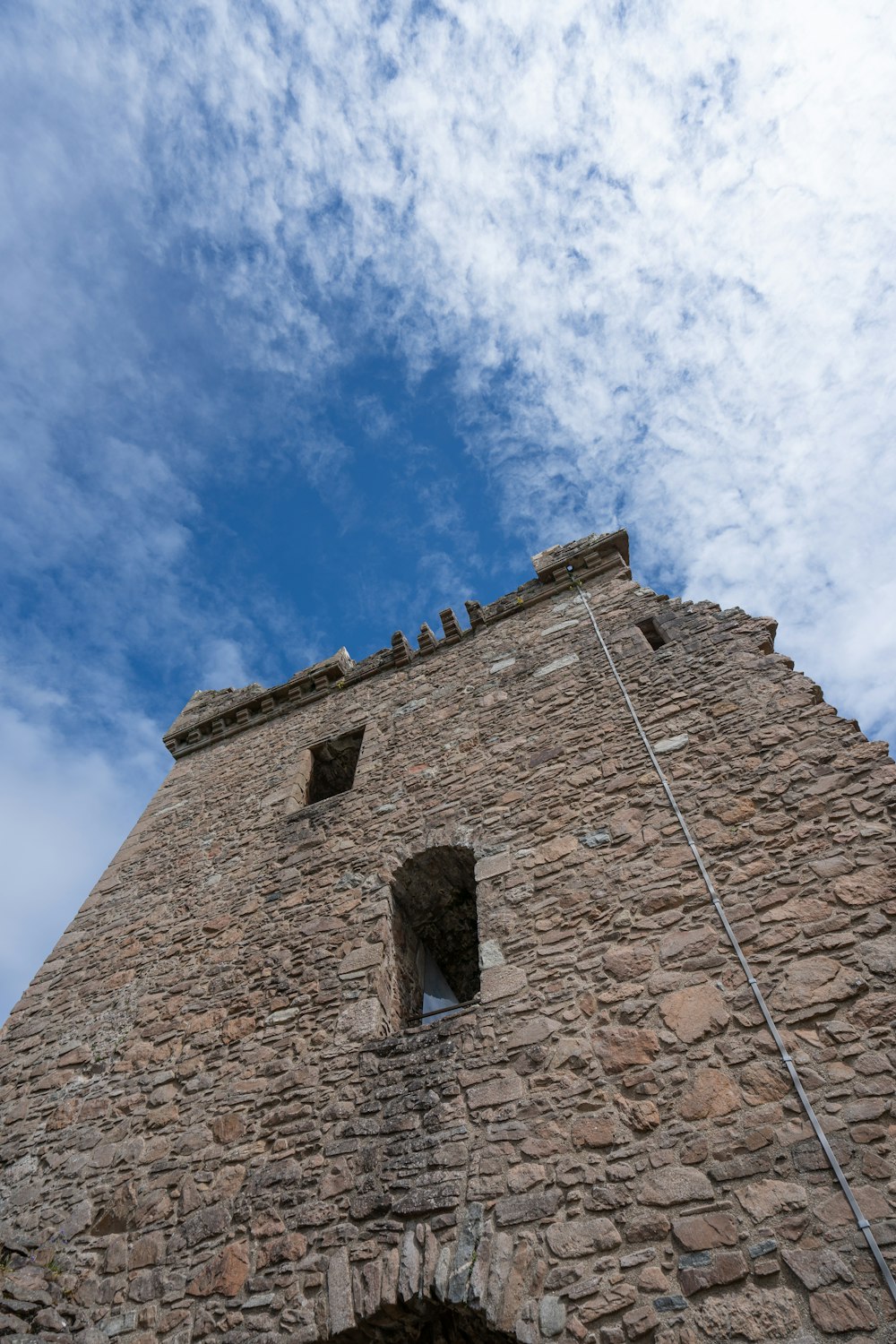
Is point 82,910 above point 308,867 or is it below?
above

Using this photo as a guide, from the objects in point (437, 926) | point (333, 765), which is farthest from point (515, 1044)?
point (333, 765)

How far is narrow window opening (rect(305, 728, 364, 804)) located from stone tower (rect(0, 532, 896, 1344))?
3.43 ft

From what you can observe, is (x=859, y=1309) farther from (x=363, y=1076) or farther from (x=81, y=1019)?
(x=81, y=1019)

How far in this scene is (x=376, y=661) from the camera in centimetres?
950

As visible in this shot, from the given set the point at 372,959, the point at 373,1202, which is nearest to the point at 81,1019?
the point at 372,959

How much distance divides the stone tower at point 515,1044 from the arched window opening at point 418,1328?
2 cm

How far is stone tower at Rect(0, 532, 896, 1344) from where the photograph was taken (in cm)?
335

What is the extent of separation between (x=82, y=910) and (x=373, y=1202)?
17.4 ft

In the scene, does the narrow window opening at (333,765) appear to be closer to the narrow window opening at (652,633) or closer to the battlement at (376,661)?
the battlement at (376,661)

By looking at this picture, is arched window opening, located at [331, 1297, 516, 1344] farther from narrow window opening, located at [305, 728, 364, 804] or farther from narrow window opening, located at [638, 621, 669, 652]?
narrow window opening, located at [305, 728, 364, 804]

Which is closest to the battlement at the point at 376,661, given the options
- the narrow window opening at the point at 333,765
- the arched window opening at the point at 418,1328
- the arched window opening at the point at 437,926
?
the narrow window opening at the point at 333,765

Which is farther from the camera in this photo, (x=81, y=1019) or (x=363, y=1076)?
(x=81, y=1019)

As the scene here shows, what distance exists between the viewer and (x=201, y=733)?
10.5 metres

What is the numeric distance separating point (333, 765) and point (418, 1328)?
5699mm
